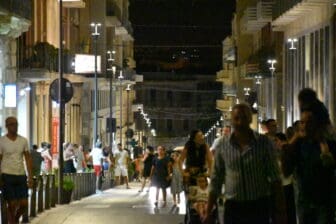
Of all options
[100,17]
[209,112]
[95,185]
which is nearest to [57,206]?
[95,185]

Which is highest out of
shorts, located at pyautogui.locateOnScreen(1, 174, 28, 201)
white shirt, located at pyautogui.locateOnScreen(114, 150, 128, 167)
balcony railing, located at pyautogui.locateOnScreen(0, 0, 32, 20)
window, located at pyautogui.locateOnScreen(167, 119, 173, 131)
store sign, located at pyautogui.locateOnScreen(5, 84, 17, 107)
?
balcony railing, located at pyautogui.locateOnScreen(0, 0, 32, 20)

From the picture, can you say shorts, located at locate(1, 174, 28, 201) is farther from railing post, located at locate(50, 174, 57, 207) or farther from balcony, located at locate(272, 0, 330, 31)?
balcony, located at locate(272, 0, 330, 31)

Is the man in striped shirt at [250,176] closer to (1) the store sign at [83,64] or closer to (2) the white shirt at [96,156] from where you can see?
(2) the white shirt at [96,156]

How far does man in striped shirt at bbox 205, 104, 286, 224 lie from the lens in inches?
368

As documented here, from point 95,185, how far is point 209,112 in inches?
5136

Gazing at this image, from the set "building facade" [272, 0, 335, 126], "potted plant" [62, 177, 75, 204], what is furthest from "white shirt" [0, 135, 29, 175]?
"building facade" [272, 0, 335, 126]

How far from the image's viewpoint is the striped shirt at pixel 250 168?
935 centimetres

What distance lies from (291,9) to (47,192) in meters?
18.9

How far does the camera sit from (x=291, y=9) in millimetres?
42031

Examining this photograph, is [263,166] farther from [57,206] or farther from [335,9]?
[335,9]

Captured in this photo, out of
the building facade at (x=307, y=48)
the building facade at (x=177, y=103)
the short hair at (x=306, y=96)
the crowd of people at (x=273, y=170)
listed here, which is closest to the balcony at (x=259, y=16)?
the building facade at (x=307, y=48)

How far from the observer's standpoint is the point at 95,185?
39.2 meters

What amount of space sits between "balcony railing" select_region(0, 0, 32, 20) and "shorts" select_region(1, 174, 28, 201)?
17.2 meters

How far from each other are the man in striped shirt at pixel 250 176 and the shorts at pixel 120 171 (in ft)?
122
